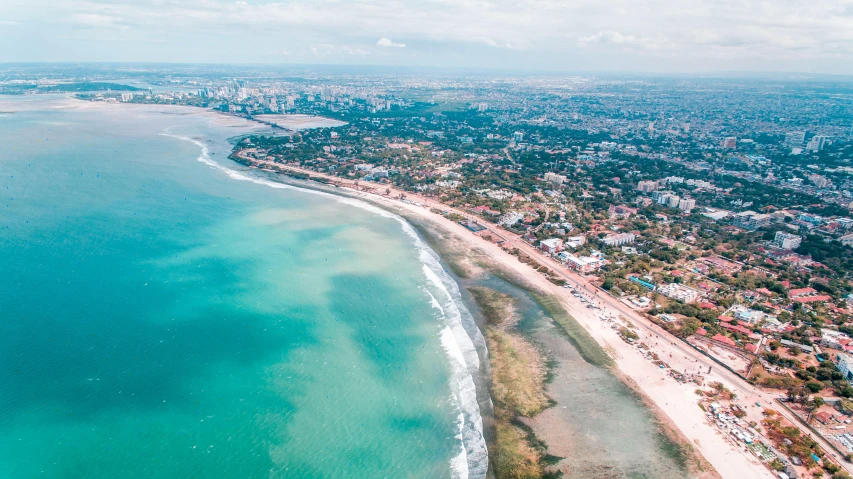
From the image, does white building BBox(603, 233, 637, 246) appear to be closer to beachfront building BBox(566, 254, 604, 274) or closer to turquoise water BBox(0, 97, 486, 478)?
beachfront building BBox(566, 254, 604, 274)

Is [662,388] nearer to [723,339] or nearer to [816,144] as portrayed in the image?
[723,339]

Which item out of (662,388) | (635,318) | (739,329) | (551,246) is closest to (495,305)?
(635,318)

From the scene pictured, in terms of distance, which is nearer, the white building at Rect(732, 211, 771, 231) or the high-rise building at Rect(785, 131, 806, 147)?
the white building at Rect(732, 211, 771, 231)

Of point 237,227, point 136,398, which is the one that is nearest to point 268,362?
point 136,398

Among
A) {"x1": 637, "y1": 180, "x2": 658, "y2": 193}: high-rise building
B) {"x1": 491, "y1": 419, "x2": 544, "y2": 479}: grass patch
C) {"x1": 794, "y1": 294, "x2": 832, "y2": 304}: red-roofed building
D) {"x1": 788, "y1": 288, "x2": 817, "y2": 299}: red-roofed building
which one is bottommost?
{"x1": 491, "y1": 419, "x2": 544, "y2": 479}: grass patch

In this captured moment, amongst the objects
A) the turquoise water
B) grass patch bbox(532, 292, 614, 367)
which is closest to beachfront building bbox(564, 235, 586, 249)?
grass patch bbox(532, 292, 614, 367)

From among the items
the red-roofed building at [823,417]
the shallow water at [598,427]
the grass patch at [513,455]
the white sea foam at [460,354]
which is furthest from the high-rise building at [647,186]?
the grass patch at [513,455]
